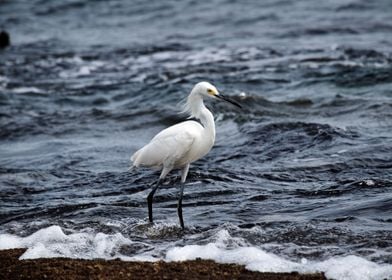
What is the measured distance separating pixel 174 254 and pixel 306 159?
3.87 metres

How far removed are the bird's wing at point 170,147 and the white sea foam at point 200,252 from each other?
96 cm

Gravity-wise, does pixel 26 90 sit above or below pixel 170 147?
below

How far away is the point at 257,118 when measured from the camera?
40.0 feet

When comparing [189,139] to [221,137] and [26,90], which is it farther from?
[26,90]

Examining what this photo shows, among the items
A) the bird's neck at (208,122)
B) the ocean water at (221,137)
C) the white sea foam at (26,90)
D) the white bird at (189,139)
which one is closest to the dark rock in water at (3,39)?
the ocean water at (221,137)

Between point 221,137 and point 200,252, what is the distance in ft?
17.2

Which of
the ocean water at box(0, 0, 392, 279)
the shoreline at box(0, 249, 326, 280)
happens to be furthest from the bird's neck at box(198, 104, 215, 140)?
the shoreline at box(0, 249, 326, 280)

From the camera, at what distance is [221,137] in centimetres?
1138

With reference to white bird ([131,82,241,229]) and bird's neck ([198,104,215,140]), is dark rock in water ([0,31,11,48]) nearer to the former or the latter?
white bird ([131,82,241,229])

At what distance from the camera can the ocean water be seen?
264 inches

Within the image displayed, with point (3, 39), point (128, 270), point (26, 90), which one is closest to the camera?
point (128, 270)

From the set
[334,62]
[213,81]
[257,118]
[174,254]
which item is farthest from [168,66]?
[174,254]

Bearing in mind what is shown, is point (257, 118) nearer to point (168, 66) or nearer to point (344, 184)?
point (344, 184)

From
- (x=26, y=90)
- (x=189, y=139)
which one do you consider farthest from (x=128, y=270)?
(x=26, y=90)
